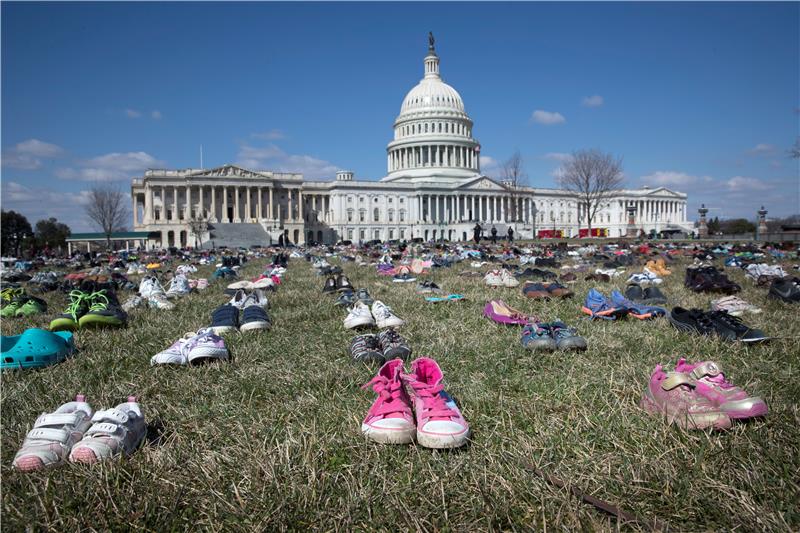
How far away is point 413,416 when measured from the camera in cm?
288

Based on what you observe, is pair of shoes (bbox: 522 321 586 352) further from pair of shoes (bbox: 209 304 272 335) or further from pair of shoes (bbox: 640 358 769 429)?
pair of shoes (bbox: 209 304 272 335)

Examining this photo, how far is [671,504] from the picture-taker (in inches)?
78.8

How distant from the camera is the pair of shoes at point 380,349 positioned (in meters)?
4.16

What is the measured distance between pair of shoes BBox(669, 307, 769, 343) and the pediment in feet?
297

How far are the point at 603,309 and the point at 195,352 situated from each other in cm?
481

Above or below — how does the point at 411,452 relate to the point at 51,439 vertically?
below

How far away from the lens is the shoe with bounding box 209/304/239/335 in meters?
5.57

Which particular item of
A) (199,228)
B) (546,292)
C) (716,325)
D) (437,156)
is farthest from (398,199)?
(716,325)

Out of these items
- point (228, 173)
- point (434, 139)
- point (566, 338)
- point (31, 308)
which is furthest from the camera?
point (434, 139)

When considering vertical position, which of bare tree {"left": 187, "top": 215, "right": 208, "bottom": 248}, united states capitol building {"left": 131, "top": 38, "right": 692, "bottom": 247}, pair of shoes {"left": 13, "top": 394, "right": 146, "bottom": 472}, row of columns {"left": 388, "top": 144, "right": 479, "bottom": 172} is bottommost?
pair of shoes {"left": 13, "top": 394, "right": 146, "bottom": 472}

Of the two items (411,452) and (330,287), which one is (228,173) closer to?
(330,287)

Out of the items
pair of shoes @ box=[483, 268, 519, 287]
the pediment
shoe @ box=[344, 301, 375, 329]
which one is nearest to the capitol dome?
the pediment

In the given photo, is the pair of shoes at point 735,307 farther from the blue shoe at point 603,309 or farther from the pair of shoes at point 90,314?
the pair of shoes at point 90,314

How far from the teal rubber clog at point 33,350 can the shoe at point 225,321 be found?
4.73 ft
